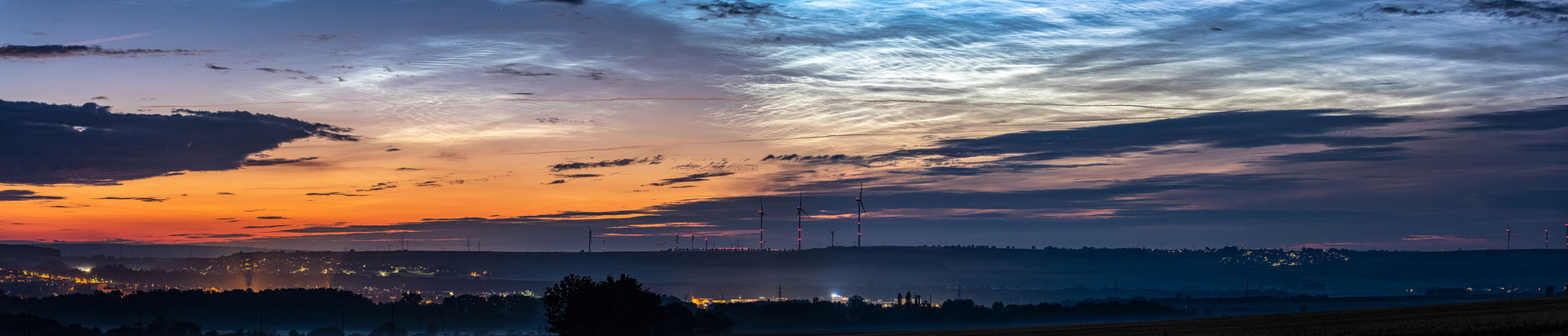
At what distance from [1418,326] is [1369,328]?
3259mm

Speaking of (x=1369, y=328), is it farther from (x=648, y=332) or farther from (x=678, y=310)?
(x=678, y=310)

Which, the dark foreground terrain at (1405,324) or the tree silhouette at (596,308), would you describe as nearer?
the dark foreground terrain at (1405,324)

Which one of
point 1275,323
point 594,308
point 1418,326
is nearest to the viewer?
point 1418,326

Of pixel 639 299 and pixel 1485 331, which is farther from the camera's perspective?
pixel 639 299

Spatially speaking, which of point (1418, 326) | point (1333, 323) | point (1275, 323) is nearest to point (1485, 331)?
point (1418, 326)

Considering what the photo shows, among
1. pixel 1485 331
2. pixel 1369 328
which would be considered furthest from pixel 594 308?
pixel 1485 331

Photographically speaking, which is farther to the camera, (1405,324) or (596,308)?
(596,308)

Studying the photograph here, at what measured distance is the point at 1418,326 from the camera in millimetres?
69375

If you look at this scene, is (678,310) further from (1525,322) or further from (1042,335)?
(1525,322)

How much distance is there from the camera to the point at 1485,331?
59.5 meters

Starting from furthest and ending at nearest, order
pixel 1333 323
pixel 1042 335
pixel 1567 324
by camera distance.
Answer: pixel 1042 335
pixel 1333 323
pixel 1567 324

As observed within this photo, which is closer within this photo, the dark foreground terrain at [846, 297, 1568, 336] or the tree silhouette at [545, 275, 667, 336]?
the dark foreground terrain at [846, 297, 1568, 336]

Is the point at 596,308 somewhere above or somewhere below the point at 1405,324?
below

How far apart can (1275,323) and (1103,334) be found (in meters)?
13.5
